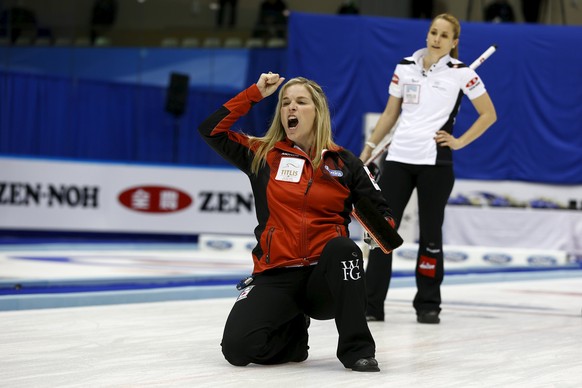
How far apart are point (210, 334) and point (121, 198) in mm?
7877

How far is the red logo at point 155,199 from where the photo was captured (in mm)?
11984

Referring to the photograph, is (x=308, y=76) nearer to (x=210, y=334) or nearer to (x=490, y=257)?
(x=490, y=257)

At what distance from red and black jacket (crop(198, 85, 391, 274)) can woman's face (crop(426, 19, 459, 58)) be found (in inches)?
65.9

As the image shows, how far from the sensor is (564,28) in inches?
510

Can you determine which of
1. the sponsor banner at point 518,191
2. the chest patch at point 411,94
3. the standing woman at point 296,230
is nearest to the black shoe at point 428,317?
the chest patch at point 411,94

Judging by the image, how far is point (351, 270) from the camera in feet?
10.8

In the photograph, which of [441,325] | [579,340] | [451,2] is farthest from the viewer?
[451,2]

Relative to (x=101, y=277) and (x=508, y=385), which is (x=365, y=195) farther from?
(x=101, y=277)

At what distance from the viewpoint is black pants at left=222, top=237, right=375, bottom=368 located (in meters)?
3.29

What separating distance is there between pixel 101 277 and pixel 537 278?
3.92 m

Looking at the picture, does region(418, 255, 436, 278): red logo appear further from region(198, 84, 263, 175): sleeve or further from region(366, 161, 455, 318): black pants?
region(198, 84, 263, 175): sleeve

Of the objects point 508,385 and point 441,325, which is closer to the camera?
point 508,385

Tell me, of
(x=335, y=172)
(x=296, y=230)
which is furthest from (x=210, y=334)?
(x=335, y=172)

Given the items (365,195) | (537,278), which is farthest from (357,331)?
(537,278)
